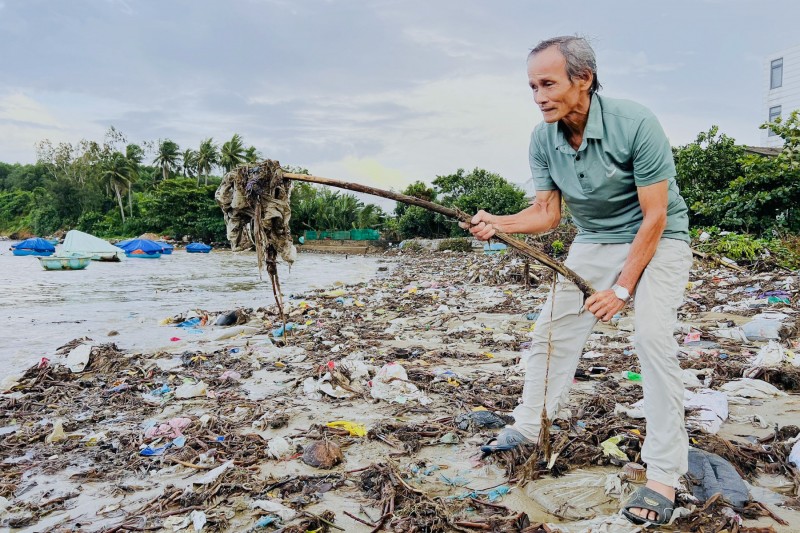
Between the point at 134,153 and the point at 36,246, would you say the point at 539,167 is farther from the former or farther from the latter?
the point at 134,153

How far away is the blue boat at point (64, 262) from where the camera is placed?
64.5 feet

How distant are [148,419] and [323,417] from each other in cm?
127

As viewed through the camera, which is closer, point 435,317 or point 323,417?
point 323,417

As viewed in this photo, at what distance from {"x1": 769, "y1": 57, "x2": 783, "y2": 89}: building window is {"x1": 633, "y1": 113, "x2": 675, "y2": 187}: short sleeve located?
3626cm

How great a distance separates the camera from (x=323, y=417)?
3.46 meters

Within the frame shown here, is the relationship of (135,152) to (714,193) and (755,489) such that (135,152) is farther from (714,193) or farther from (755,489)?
(755,489)

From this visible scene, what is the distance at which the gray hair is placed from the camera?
2078 mm

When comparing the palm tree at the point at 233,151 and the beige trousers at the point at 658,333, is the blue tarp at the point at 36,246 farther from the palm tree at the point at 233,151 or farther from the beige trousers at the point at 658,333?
the beige trousers at the point at 658,333

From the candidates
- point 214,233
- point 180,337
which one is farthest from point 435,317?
point 214,233

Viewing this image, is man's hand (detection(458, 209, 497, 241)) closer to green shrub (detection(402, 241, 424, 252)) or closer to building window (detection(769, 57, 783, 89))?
green shrub (detection(402, 241, 424, 252))

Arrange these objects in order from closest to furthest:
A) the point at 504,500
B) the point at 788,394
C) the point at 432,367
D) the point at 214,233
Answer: the point at 504,500, the point at 788,394, the point at 432,367, the point at 214,233

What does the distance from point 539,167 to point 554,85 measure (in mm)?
487

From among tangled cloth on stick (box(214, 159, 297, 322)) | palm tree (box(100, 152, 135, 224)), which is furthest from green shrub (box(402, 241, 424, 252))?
palm tree (box(100, 152, 135, 224))

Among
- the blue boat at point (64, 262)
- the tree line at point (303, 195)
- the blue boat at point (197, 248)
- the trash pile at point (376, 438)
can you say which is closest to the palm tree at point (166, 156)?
the tree line at point (303, 195)
